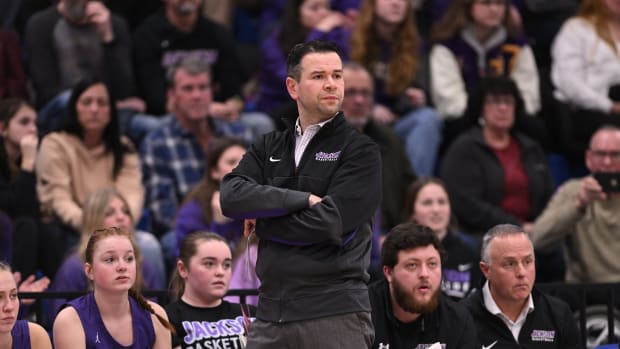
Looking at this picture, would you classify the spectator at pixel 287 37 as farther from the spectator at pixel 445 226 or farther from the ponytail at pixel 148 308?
the ponytail at pixel 148 308

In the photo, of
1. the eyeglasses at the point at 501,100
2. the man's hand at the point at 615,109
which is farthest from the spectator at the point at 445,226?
the man's hand at the point at 615,109

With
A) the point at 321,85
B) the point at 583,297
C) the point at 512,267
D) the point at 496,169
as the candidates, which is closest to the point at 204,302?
the point at 512,267

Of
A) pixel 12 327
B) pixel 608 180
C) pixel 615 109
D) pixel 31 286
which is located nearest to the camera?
pixel 12 327

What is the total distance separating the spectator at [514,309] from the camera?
6812mm

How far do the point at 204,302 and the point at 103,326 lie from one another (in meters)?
0.75

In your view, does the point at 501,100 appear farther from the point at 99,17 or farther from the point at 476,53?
the point at 99,17

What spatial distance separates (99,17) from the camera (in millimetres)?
9984

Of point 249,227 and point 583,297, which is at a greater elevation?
point 249,227

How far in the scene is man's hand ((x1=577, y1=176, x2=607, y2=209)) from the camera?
8.59 metres

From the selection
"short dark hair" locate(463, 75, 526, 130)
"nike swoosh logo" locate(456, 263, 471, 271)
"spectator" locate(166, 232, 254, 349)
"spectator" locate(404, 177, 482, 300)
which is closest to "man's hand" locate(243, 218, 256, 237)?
"spectator" locate(166, 232, 254, 349)

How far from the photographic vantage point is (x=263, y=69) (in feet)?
35.8

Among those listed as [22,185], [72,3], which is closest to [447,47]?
[72,3]

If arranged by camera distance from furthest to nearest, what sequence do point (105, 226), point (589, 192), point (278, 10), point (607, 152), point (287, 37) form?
point (278, 10) → point (287, 37) → point (607, 152) → point (589, 192) → point (105, 226)

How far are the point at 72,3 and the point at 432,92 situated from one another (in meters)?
3.11
